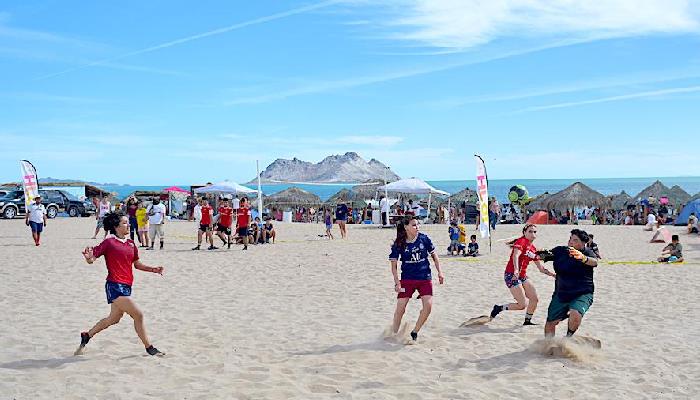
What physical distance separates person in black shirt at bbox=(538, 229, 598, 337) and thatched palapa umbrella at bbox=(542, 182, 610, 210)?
30.1 m

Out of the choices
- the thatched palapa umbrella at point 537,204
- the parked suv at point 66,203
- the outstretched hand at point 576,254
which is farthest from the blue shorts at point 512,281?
the parked suv at point 66,203

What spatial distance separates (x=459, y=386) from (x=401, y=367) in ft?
2.26

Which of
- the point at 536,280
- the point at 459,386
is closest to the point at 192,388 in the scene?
the point at 459,386

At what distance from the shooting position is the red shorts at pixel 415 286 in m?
6.68

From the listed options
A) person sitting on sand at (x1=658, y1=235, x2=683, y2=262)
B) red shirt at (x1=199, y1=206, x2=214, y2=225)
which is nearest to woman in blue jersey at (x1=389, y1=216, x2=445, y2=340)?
person sitting on sand at (x1=658, y1=235, x2=683, y2=262)

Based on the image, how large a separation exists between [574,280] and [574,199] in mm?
30384

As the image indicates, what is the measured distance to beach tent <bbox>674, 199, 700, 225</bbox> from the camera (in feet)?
92.8

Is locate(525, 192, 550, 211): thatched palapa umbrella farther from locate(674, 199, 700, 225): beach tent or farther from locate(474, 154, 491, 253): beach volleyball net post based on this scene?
locate(474, 154, 491, 253): beach volleyball net post

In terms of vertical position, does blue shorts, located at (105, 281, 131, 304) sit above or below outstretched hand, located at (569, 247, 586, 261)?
below

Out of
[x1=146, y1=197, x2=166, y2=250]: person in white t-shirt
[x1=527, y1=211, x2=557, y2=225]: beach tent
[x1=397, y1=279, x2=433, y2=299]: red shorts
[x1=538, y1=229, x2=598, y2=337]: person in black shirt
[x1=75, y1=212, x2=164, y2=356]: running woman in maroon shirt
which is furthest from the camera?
[x1=527, y1=211, x2=557, y2=225]: beach tent

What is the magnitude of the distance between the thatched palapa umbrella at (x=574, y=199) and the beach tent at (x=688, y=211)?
6.11 metres

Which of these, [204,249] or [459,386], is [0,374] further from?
[204,249]

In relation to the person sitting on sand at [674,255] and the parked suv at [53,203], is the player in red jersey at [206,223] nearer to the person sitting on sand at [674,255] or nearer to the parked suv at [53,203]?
the person sitting on sand at [674,255]

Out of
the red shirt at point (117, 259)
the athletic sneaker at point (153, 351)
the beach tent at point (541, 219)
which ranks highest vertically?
the beach tent at point (541, 219)
